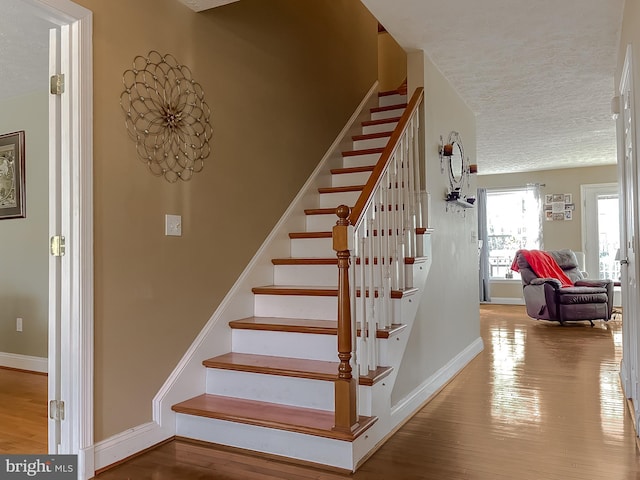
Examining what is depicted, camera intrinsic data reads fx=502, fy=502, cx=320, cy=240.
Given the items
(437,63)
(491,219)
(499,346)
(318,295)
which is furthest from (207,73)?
(491,219)

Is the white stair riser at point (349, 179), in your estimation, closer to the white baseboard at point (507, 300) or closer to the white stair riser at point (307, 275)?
the white stair riser at point (307, 275)

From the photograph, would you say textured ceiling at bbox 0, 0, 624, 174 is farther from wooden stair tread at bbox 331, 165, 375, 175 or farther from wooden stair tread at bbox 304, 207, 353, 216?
wooden stair tread at bbox 304, 207, 353, 216

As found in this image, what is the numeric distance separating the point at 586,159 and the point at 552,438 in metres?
6.25

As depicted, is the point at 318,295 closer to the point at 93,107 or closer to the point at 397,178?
the point at 397,178

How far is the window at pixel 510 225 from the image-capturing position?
8.98 m

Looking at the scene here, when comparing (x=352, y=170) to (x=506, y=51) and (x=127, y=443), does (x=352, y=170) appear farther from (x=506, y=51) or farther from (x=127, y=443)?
(x=127, y=443)

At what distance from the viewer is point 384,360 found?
275cm

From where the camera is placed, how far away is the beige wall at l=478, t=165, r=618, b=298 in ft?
27.6

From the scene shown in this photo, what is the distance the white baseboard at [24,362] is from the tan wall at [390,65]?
15.3ft

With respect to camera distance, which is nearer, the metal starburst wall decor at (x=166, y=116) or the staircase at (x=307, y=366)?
the staircase at (x=307, y=366)

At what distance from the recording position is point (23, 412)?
125 inches

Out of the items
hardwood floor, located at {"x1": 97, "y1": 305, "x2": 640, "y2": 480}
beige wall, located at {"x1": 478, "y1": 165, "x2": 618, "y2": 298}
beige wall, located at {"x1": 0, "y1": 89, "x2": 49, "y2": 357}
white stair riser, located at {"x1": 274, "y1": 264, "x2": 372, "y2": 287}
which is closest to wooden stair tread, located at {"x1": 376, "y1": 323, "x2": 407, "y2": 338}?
hardwood floor, located at {"x1": 97, "y1": 305, "x2": 640, "y2": 480}

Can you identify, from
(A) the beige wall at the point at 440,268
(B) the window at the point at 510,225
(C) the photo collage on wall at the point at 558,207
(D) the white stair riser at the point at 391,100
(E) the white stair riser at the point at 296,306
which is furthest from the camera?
(B) the window at the point at 510,225

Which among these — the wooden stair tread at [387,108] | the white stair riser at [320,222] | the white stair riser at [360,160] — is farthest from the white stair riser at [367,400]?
the wooden stair tread at [387,108]
